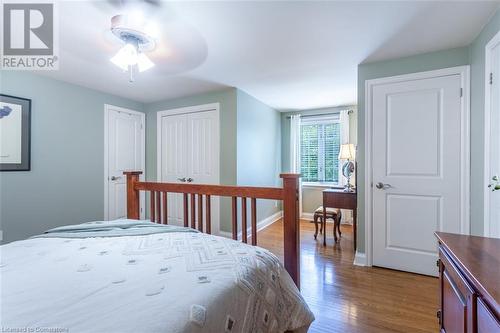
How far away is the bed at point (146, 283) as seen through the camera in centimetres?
69

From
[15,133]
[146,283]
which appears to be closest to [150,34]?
[146,283]

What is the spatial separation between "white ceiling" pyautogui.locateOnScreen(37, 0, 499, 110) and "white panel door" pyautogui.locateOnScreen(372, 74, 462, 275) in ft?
1.45

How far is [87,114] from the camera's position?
10.8ft

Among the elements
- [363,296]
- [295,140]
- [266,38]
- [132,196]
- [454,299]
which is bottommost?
[363,296]

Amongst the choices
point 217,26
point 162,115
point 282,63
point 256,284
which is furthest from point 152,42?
point 162,115

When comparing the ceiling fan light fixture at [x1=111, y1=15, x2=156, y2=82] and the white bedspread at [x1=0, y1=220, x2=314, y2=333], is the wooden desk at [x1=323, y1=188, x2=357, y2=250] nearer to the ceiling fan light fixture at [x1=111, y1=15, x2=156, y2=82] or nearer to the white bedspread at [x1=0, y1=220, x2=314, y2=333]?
the white bedspread at [x1=0, y1=220, x2=314, y2=333]

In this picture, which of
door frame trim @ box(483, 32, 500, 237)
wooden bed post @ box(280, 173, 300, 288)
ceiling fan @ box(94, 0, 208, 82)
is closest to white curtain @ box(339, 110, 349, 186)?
door frame trim @ box(483, 32, 500, 237)

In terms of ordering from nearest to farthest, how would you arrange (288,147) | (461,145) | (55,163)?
(461,145)
(55,163)
(288,147)

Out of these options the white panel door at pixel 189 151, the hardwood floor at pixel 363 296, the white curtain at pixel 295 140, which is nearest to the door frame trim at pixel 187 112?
the white panel door at pixel 189 151

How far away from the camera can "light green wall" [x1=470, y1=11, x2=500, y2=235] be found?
75.2 inches

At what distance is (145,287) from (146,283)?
0.09 ft

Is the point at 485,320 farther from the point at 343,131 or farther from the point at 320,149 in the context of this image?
the point at 320,149

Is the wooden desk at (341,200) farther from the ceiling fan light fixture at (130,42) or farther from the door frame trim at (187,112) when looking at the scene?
the ceiling fan light fixture at (130,42)

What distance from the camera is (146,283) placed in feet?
2.85
